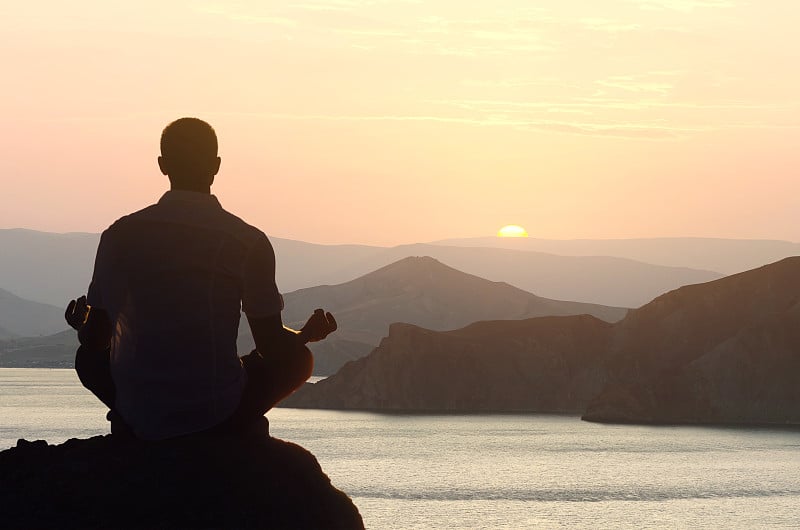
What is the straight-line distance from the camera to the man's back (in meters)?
5.74

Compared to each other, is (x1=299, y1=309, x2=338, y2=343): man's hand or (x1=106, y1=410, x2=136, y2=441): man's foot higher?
(x1=299, y1=309, x2=338, y2=343): man's hand

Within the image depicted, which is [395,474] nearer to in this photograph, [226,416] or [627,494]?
Result: [627,494]

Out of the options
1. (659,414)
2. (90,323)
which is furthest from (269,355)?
(659,414)

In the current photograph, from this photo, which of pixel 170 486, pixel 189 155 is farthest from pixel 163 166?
pixel 170 486

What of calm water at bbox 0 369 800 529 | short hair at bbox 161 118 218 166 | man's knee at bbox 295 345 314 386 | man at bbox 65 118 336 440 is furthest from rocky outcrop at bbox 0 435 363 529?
calm water at bbox 0 369 800 529

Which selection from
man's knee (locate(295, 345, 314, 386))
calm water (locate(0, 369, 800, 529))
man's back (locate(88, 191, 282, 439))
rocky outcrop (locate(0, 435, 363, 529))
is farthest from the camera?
calm water (locate(0, 369, 800, 529))

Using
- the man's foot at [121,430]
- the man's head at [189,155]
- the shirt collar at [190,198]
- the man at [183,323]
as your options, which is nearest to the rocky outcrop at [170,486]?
the man's foot at [121,430]

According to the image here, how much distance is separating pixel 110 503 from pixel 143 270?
3.20ft

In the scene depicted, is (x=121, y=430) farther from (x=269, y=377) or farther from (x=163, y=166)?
(x=163, y=166)

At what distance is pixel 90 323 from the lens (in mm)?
6008

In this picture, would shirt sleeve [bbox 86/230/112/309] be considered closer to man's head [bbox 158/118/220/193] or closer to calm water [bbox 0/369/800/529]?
man's head [bbox 158/118/220/193]

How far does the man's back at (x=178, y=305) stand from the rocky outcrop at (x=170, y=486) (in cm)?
16

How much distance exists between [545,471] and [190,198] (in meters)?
131

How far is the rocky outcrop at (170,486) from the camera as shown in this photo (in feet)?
17.7
